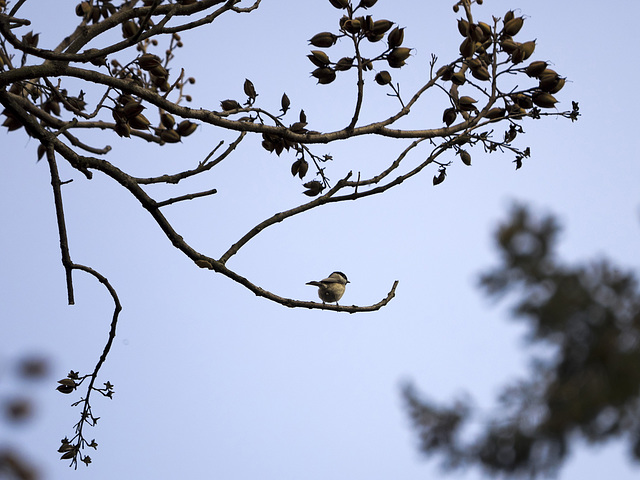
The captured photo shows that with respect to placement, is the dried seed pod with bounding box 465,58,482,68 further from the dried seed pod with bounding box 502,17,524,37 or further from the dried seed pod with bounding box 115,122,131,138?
the dried seed pod with bounding box 115,122,131,138

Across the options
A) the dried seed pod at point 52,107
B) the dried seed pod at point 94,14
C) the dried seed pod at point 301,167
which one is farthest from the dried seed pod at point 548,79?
the dried seed pod at point 52,107

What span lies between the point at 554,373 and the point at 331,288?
188 inches

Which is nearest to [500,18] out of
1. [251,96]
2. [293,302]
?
[251,96]

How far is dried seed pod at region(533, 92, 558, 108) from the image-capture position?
3689mm

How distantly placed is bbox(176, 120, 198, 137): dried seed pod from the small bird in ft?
11.3

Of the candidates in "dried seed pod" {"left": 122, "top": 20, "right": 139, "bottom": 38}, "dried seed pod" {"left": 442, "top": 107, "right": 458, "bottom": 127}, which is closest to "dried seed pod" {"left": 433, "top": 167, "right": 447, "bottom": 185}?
"dried seed pod" {"left": 442, "top": 107, "right": 458, "bottom": 127}

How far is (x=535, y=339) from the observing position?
8.84 ft

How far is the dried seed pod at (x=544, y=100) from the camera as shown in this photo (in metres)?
3.69

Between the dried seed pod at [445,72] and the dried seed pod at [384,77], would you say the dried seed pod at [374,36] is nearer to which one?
the dried seed pod at [384,77]

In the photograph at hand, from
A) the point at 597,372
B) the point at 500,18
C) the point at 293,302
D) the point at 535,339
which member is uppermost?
the point at 500,18

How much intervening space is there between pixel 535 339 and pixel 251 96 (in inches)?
82.1

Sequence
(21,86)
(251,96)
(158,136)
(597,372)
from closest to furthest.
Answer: (597,372) < (251,96) < (21,86) < (158,136)

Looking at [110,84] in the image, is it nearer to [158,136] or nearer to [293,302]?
[158,136]

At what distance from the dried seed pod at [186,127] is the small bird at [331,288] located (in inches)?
135
